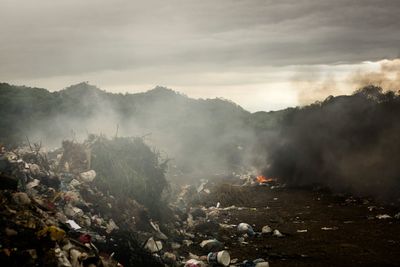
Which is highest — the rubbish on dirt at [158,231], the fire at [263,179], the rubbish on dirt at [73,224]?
the rubbish on dirt at [73,224]

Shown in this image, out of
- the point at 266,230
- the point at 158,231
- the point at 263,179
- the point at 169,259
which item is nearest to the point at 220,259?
the point at 169,259

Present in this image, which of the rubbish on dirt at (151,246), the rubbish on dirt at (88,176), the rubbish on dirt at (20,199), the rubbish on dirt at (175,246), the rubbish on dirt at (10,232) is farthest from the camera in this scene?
the rubbish on dirt at (88,176)

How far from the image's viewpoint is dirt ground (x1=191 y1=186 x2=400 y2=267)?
8.23 meters

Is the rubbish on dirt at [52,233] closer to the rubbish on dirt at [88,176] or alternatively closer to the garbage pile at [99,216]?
the garbage pile at [99,216]

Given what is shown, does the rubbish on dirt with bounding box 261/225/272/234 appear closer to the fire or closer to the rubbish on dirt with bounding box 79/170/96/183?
the rubbish on dirt with bounding box 79/170/96/183

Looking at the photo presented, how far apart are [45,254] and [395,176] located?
46.3 ft

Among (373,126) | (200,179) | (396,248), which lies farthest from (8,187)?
(200,179)

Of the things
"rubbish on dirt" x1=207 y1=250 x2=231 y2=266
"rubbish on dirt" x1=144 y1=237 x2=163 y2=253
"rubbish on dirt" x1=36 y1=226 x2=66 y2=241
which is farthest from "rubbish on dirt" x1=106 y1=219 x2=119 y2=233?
"rubbish on dirt" x1=36 y1=226 x2=66 y2=241

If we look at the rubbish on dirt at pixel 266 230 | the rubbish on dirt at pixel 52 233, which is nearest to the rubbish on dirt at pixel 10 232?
the rubbish on dirt at pixel 52 233

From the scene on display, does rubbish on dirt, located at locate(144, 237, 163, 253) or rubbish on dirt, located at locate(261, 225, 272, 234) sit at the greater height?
rubbish on dirt, located at locate(144, 237, 163, 253)

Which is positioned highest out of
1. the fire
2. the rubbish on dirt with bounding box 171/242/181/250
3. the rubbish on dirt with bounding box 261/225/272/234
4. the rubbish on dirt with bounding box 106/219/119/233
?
the rubbish on dirt with bounding box 106/219/119/233

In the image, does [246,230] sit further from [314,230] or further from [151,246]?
[151,246]

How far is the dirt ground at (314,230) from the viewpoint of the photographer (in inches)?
324

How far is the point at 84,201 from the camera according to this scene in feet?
30.6
